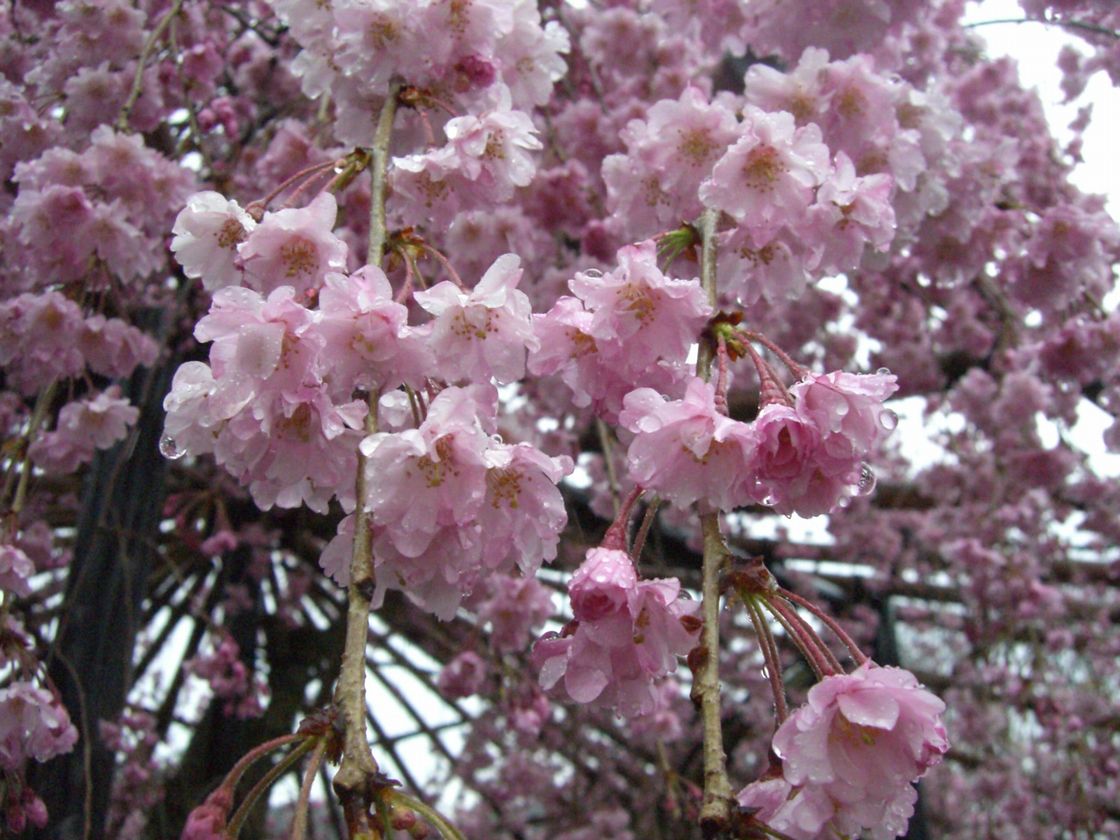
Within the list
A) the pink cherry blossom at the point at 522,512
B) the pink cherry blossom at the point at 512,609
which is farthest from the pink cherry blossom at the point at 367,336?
the pink cherry blossom at the point at 512,609

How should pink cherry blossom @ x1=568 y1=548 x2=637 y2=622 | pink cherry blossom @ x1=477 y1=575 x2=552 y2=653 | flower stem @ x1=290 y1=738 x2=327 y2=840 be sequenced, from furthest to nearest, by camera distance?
pink cherry blossom @ x1=477 y1=575 x2=552 y2=653 < pink cherry blossom @ x1=568 y1=548 x2=637 y2=622 < flower stem @ x1=290 y1=738 x2=327 y2=840

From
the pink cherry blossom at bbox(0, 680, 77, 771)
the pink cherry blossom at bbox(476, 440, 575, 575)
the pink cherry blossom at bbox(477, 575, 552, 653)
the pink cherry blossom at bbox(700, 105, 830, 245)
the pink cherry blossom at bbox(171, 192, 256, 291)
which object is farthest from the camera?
the pink cherry blossom at bbox(477, 575, 552, 653)

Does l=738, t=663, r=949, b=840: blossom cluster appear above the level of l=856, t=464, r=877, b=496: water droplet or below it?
below

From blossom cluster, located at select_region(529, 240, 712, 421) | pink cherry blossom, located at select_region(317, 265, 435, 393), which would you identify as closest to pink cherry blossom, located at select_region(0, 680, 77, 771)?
pink cherry blossom, located at select_region(317, 265, 435, 393)

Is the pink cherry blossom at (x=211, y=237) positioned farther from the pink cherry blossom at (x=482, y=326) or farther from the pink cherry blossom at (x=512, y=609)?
the pink cherry blossom at (x=512, y=609)

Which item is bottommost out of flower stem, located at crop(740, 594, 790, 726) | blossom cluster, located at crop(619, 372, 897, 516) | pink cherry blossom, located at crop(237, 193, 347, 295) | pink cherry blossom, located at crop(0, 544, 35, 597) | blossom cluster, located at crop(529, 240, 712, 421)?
flower stem, located at crop(740, 594, 790, 726)

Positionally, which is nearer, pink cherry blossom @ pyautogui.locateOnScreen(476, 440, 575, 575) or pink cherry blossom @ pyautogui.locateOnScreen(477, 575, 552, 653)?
pink cherry blossom @ pyautogui.locateOnScreen(476, 440, 575, 575)

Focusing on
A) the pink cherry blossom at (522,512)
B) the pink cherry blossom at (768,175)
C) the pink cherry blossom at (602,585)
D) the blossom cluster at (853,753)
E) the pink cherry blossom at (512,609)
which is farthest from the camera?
the pink cherry blossom at (512,609)

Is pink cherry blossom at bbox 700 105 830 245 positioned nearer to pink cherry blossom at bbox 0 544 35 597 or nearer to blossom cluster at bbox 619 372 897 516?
blossom cluster at bbox 619 372 897 516

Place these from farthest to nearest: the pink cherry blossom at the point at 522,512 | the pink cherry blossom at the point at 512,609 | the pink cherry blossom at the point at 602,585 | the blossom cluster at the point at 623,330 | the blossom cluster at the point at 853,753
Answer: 1. the pink cherry blossom at the point at 512,609
2. the blossom cluster at the point at 623,330
3. the pink cherry blossom at the point at 522,512
4. the pink cherry blossom at the point at 602,585
5. the blossom cluster at the point at 853,753

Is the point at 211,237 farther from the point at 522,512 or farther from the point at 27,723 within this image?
the point at 27,723

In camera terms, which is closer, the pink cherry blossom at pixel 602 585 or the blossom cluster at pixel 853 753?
the blossom cluster at pixel 853 753

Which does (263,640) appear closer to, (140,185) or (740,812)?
(140,185)
